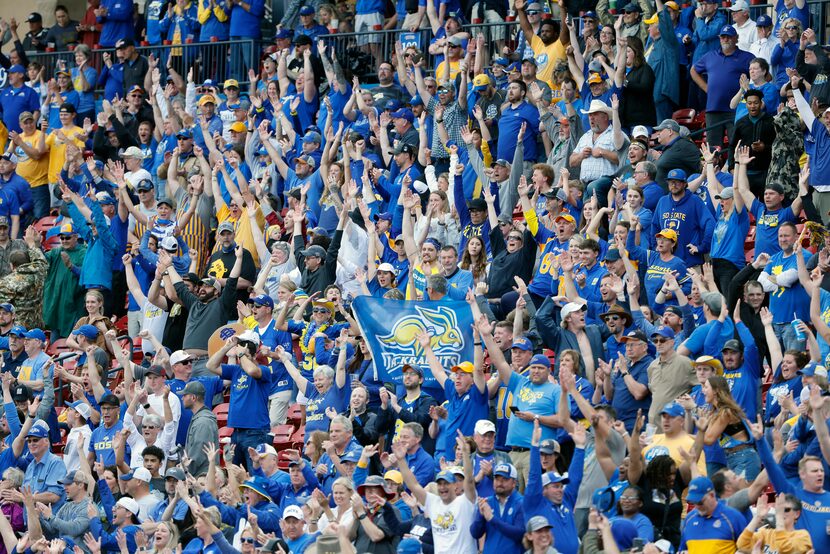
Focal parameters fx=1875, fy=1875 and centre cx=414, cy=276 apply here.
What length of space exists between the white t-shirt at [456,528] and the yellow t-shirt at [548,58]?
9.29 meters

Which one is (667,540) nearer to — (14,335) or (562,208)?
(562,208)

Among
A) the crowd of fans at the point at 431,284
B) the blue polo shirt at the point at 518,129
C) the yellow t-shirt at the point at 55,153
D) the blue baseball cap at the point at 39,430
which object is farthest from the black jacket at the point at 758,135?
the yellow t-shirt at the point at 55,153

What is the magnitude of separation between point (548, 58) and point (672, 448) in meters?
9.02

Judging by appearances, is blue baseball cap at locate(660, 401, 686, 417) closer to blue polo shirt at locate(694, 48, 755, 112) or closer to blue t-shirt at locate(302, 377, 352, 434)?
blue t-shirt at locate(302, 377, 352, 434)

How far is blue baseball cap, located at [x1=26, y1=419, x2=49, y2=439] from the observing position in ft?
55.8

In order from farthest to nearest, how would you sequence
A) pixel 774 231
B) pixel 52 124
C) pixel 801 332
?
pixel 52 124
pixel 774 231
pixel 801 332

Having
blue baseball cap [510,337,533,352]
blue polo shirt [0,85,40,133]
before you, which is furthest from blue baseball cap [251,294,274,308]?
blue polo shirt [0,85,40,133]

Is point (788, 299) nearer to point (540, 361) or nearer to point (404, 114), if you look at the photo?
point (540, 361)

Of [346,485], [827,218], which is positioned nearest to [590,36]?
[827,218]

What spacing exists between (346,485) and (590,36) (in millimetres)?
9038

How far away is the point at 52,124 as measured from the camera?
25719 millimetres

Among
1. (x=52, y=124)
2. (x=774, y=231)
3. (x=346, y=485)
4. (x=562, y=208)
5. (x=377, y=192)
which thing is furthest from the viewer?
(x=52, y=124)

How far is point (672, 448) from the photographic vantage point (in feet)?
45.4

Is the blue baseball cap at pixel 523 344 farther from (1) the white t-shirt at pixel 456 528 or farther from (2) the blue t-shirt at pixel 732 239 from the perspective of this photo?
(2) the blue t-shirt at pixel 732 239
